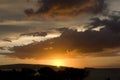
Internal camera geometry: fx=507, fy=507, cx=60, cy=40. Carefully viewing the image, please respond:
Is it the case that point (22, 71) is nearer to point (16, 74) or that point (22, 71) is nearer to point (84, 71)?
point (16, 74)

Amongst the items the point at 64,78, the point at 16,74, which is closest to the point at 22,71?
the point at 16,74

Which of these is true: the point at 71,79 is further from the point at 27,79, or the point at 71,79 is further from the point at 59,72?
the point at 27,79

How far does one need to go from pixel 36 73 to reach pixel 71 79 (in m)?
11.3

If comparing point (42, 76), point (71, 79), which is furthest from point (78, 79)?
point (42, 76)

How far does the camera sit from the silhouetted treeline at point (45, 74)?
6137 inches

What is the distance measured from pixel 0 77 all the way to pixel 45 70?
14.2 meters

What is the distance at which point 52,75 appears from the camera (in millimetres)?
156875

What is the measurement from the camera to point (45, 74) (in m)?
158

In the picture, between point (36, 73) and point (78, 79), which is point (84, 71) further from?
point (36, 73)

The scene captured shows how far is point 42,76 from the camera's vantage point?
6176 inches

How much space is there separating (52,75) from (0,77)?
630 inches

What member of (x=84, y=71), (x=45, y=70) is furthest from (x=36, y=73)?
(x=84, y=71)

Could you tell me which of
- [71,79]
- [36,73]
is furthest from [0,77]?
[71,79]

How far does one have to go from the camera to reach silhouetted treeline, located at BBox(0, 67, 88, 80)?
511ft
